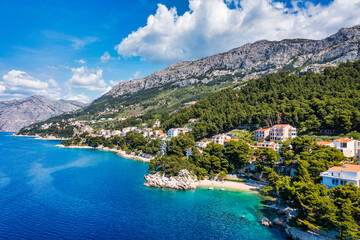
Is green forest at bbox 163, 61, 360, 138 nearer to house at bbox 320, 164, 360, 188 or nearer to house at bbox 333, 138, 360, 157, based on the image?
house at bbox 333, 138, 360, 157

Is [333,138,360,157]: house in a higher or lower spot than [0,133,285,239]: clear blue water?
higher

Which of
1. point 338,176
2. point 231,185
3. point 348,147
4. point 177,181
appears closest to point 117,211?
point 177,181

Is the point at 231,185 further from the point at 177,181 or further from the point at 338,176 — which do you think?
the point at 338,176

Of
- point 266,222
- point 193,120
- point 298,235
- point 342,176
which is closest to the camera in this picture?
point 298,235

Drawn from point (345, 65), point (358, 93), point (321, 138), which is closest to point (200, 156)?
point (321, 138)

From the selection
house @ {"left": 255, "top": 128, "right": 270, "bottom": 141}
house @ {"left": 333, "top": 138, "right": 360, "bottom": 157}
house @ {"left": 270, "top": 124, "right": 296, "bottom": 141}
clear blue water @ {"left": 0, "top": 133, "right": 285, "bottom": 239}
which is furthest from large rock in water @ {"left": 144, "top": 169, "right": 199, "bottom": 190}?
house @ {"left": 333, "top": 138, "right": 360, "bottom": 157}

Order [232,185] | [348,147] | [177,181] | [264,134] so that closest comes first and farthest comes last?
[348,147] → [177,181] → [232,185] → [264,134]

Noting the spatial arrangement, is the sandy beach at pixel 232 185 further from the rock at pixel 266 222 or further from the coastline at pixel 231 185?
the rock at pixel 266 222
